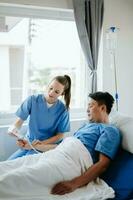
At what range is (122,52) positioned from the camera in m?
3.20

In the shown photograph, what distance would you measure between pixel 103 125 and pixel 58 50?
4.83 feet

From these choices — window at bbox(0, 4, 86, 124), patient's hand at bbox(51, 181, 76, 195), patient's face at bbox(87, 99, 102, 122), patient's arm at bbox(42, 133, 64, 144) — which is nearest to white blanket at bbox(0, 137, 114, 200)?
patient's hand at bbox(51, 181, 76, 195)

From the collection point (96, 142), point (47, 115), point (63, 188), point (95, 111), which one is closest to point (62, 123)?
point (47, 115)

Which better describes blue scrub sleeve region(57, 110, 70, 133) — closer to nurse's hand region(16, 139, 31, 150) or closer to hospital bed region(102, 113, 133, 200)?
nurse's hand region(16, 139, 31, 150)

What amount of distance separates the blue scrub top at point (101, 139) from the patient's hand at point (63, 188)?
12.3 inches

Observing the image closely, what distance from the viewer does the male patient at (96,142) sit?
1.66m

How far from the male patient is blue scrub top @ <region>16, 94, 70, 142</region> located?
44 cm

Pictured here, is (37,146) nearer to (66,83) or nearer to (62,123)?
(62,123)

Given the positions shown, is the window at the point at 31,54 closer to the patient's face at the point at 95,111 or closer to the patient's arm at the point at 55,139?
the patient's arm at the point at 55,139

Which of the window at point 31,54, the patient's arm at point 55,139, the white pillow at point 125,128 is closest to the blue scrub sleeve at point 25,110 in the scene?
the patient's arm at point 55,139

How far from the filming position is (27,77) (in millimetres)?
3045

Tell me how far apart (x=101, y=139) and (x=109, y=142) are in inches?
2.2

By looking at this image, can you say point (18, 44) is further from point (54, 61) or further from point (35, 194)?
point (35, 194)

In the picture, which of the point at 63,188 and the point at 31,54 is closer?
the point at 63,188
